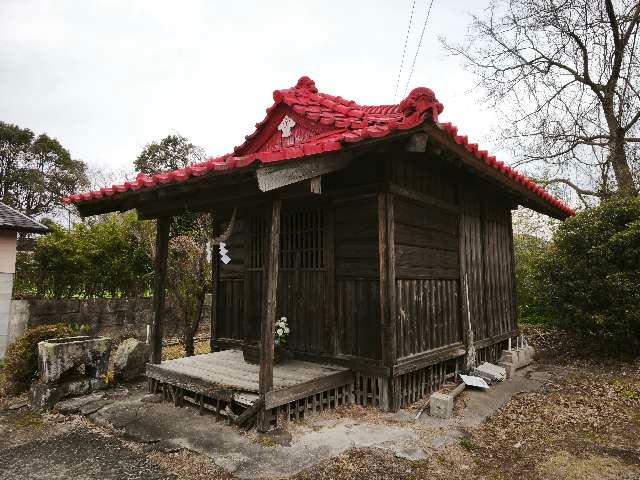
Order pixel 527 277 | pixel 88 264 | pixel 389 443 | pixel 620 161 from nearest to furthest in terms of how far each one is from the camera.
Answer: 1. pixel 389 443
2. pixel 527 277
3. pixel 88 264
4. pixel 620 161

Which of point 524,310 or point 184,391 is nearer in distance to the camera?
point 184,391

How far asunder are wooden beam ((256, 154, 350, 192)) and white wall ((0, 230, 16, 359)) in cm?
797

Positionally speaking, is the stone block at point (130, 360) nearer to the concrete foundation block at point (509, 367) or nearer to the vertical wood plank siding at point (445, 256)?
the vertical wood plank siding at point (445, 256)

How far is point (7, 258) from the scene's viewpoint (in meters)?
8.71

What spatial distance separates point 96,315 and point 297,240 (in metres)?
6.59

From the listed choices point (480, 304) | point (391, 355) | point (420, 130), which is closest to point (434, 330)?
point (391, 355)

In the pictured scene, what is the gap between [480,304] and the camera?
278 inches

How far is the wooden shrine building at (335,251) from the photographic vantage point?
4.13 metres

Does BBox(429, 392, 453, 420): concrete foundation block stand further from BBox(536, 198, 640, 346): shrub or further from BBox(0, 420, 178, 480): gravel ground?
BBox(536, 198, 640, 346): shrub

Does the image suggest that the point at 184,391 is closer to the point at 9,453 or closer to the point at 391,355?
the point at 9,453

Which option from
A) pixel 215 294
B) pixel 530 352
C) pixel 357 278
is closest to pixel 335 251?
pixel 357 278

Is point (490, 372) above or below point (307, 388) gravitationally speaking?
below

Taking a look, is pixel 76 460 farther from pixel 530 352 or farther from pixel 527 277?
pixel 527 277

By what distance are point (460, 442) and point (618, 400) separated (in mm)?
3113
